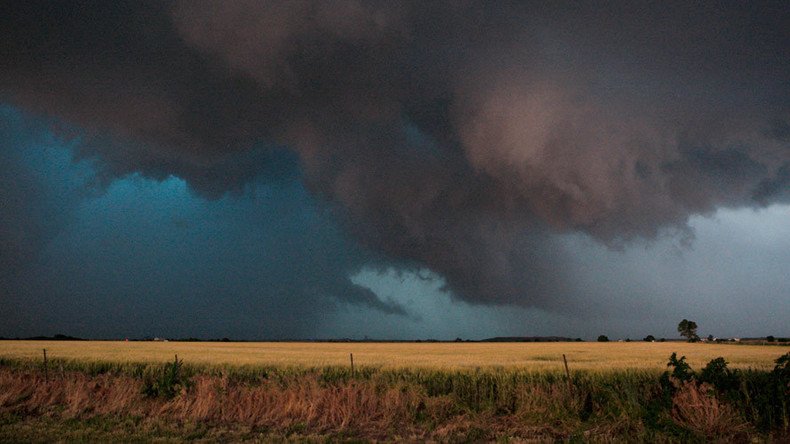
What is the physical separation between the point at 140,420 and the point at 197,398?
1.77 meters

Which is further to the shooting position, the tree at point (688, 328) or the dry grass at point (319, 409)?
the tree at point (688, 328)

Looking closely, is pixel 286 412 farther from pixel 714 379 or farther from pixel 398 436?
pixel 714 379

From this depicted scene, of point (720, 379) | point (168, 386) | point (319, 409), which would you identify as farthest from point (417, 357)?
point (720, 379)

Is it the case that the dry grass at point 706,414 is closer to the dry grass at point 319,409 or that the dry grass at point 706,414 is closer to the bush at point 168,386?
the dry grass at point 319,409

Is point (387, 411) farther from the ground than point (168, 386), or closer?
closer

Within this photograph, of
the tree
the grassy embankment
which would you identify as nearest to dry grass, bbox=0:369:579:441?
the grassy embankment

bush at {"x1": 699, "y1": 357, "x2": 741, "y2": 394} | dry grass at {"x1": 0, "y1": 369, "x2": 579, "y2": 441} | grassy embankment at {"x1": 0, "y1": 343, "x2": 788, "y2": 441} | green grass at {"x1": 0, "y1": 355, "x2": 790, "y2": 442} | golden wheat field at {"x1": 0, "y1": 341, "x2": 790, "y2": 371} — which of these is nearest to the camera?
green grass at {"x1": 0, "y1": 355, "x2": 790, "y2": 442}

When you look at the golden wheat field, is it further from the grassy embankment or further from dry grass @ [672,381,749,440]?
dry grass @ [672,381,749,440]

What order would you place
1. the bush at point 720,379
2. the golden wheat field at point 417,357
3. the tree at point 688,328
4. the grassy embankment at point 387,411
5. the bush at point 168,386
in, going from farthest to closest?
1. the tree at point 688,328
2. the golden wheat field at point 417,357
3. the bush at point 168,386
4. the bush at point 720,379
5. the grassy embankment at point 387,411

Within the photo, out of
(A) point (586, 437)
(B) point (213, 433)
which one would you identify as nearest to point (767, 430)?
(A) point (586, 437)

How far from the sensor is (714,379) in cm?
1387

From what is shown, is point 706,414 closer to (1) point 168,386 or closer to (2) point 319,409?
(2) point 319,409

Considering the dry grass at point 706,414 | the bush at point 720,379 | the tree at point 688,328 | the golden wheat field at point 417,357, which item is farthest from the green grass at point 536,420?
the tree at point 688,328

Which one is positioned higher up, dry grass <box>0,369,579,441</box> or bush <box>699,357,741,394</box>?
bush <box>699,357,741,394</box>
